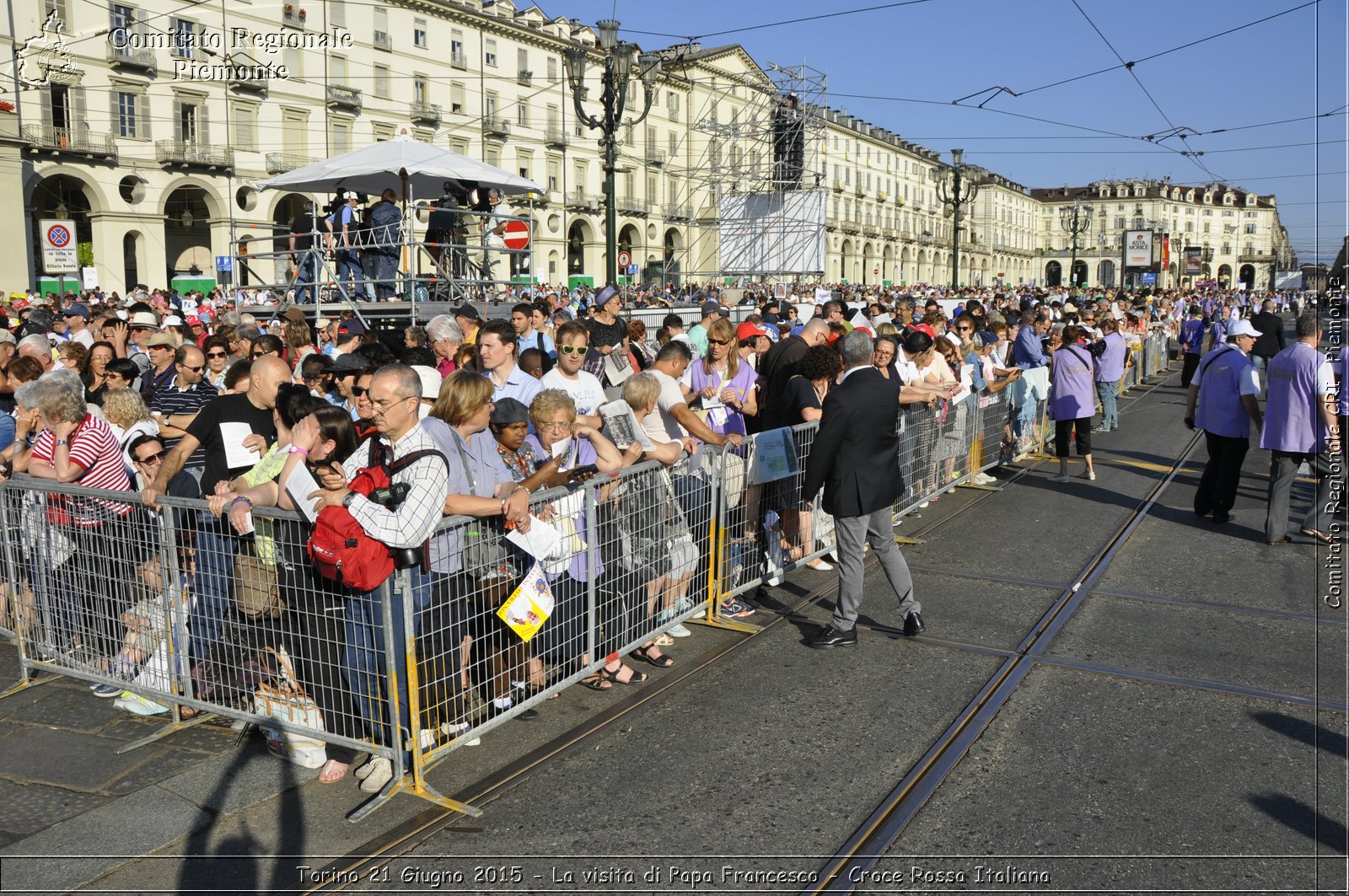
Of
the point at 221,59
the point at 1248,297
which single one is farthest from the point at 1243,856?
the point at 1248,297

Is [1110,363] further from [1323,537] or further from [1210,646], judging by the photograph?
[1210,646]

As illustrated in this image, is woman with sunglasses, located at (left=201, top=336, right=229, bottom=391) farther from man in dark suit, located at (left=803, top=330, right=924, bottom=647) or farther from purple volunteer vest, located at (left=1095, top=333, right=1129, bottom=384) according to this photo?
purple volunteer vest, located at (left=1095, top=333, right=1129, bottom=384)

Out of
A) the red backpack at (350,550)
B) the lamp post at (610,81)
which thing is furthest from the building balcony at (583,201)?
the red backpack at (350,550)

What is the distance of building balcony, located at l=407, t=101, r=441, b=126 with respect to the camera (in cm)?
5109

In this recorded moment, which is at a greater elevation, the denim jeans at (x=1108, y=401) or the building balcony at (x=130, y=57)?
the building balcony at (x=130, y=57)

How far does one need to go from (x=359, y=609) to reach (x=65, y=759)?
1.73 m

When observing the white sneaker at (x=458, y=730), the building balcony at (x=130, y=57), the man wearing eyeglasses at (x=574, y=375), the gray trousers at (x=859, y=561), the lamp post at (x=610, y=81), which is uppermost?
the building balcony at (x=130, y=57)

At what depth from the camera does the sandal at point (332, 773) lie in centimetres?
421

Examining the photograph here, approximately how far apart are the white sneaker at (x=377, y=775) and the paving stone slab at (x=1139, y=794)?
210cm

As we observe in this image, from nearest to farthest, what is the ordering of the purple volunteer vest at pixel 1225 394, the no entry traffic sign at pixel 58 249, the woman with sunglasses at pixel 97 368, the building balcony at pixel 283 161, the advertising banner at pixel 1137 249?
1. the woman with sunglasses at pixel 97 368
2. the purple volunteer vest at pixel 1225 394
3. the no entry traffic sign at pixel 58 249
4. the advertising banner at pixel 1137 249
5. the building balcony at pixel 283 161

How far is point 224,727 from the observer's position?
4781 millimetres

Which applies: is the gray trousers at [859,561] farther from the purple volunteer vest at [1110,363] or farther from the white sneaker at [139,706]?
the purple volunteer vest at [1110,363]

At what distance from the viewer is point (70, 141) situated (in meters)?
36.7

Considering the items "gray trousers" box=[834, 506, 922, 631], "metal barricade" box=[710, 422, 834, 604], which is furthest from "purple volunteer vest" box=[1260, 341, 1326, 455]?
"gray trousers" box=[834, 506, 922, 631]
